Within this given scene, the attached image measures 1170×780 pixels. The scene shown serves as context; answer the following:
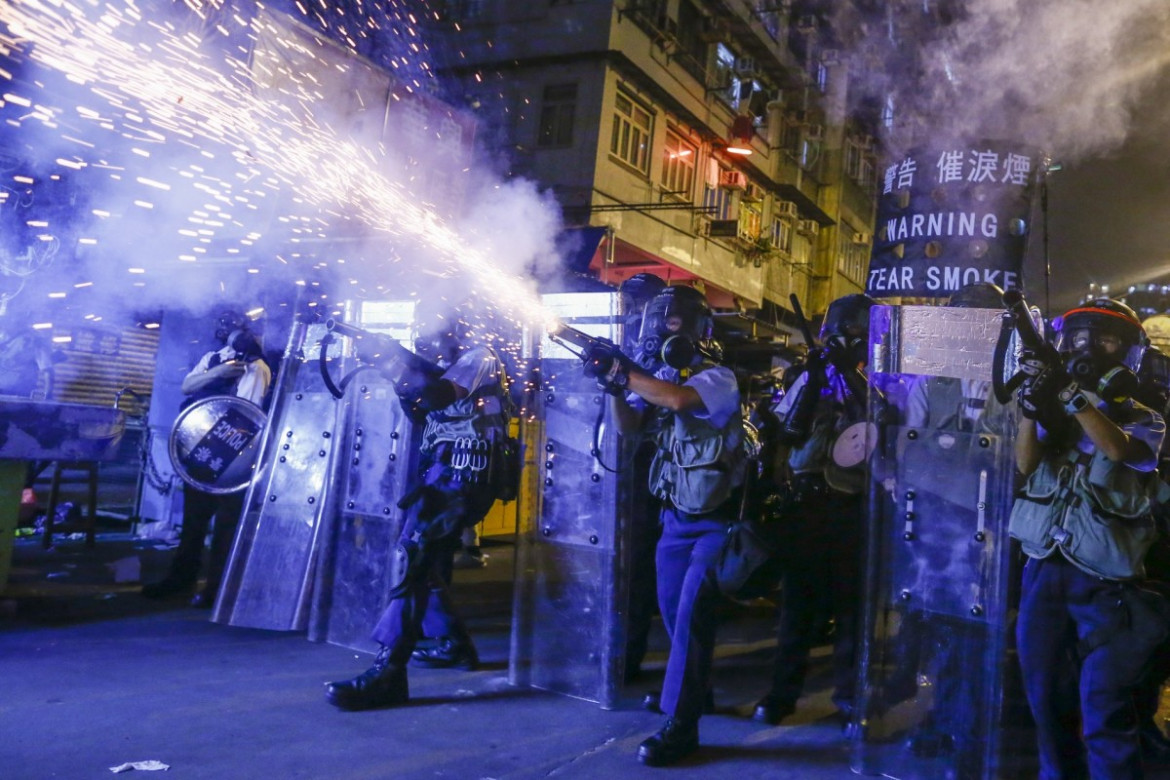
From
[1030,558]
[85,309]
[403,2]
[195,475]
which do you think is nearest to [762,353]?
[403,2]

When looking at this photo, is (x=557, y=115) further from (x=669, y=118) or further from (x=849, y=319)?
(x=849, y=319)

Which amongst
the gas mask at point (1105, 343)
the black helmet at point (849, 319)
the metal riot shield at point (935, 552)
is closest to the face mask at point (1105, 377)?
the gas mask at point (1105, 343)

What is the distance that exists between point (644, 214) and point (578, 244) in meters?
3.32

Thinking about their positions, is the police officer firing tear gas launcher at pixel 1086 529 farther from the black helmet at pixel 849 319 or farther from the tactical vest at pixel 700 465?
the black helmet at pixel 849 319

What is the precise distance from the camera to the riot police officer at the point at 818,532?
472cm

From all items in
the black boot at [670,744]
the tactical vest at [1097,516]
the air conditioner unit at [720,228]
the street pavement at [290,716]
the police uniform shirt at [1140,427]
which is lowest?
the street pavement at [290,716]

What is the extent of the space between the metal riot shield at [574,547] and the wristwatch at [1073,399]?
89.7 inches

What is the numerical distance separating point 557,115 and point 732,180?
7.24m

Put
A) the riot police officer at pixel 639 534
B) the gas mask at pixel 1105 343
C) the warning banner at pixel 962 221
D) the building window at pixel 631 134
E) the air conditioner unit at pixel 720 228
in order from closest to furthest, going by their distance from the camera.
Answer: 1. the gas mask at pixel 1105 343
2. the riot police officer at pixel 639 534
3. the warning banner at pixel 962 221
4. the building window at pixel 631 134
5. the air conditioner unit at pixel 720 228

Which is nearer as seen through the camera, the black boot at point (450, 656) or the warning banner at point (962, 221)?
the black boot at point (450, 656)

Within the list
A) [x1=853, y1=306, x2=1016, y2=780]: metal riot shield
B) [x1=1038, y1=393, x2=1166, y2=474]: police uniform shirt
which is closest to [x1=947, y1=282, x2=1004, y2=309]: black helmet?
[x1=853, y1=306, x2=1016, y2=780]: metal riot shield

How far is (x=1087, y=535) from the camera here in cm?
322

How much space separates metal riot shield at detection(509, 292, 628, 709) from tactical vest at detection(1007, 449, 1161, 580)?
210 centimetres

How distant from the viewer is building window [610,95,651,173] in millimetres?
18469
